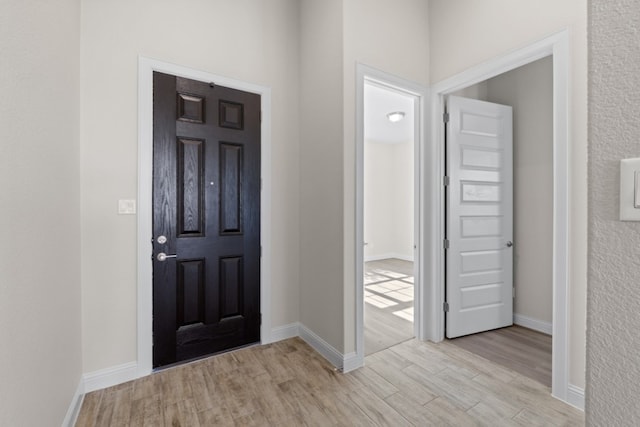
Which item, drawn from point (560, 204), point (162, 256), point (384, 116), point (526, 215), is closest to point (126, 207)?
point (162, 256)

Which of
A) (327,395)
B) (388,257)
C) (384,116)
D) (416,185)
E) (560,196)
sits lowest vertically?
(327,395)

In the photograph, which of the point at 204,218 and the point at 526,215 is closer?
the point at 204,218

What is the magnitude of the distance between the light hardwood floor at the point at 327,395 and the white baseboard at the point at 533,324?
1020 mm

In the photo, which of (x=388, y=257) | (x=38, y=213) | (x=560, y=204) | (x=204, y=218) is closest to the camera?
(x=38, y=213)

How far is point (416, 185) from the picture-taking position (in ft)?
8.96

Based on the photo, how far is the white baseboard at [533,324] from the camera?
2820mm

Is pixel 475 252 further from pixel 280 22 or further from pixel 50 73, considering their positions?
pixel 50 73

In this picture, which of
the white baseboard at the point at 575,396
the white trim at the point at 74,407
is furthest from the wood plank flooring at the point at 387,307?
the white trim at the point at 74,407

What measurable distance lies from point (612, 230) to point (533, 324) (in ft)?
9.88

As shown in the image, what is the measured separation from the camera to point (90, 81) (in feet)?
6.42

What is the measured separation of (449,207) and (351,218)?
3.51 feet

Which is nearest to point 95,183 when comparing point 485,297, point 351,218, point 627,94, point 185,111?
point 185,111

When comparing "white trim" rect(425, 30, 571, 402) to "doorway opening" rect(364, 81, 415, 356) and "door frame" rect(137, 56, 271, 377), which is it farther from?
"door frame" rect(137, 56, 271, 377)

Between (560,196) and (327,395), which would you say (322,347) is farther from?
(560,196)
